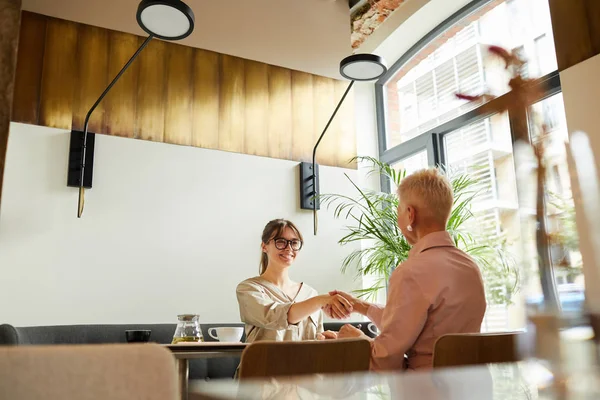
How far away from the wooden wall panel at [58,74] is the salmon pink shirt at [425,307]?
2769 mm

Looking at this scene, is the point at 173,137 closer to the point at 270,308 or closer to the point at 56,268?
the point at 56,268

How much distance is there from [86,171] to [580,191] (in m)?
3.50

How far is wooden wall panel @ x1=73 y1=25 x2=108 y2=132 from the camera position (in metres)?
3.62

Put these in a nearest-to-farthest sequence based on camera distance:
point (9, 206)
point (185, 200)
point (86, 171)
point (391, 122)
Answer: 1. point (9, 206)
2. point (86, 171)
3. point (185, 200)
4. point (391, 122)

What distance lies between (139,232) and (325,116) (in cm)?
184

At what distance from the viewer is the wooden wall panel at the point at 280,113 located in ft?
14.1

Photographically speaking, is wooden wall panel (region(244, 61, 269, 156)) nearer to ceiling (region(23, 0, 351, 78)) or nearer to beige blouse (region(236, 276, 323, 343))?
ceiling (region(23, 0, 351, 78))

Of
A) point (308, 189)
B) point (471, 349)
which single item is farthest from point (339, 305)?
point (308, 189)

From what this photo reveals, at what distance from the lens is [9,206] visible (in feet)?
10.7

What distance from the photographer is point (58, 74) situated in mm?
3607

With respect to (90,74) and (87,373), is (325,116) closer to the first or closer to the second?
(90,74)

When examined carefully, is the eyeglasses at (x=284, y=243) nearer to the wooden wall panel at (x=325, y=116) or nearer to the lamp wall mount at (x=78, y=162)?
the lamp wall mount at (x=78, y=162)

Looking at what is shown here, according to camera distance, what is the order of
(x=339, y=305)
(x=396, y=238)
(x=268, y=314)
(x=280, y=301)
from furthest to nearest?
(x=396, y=238) < (x=280, y=301) < (x=268, y=314) < (x=339, y=305)

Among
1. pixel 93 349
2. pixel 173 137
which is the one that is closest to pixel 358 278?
pixel 173 137
